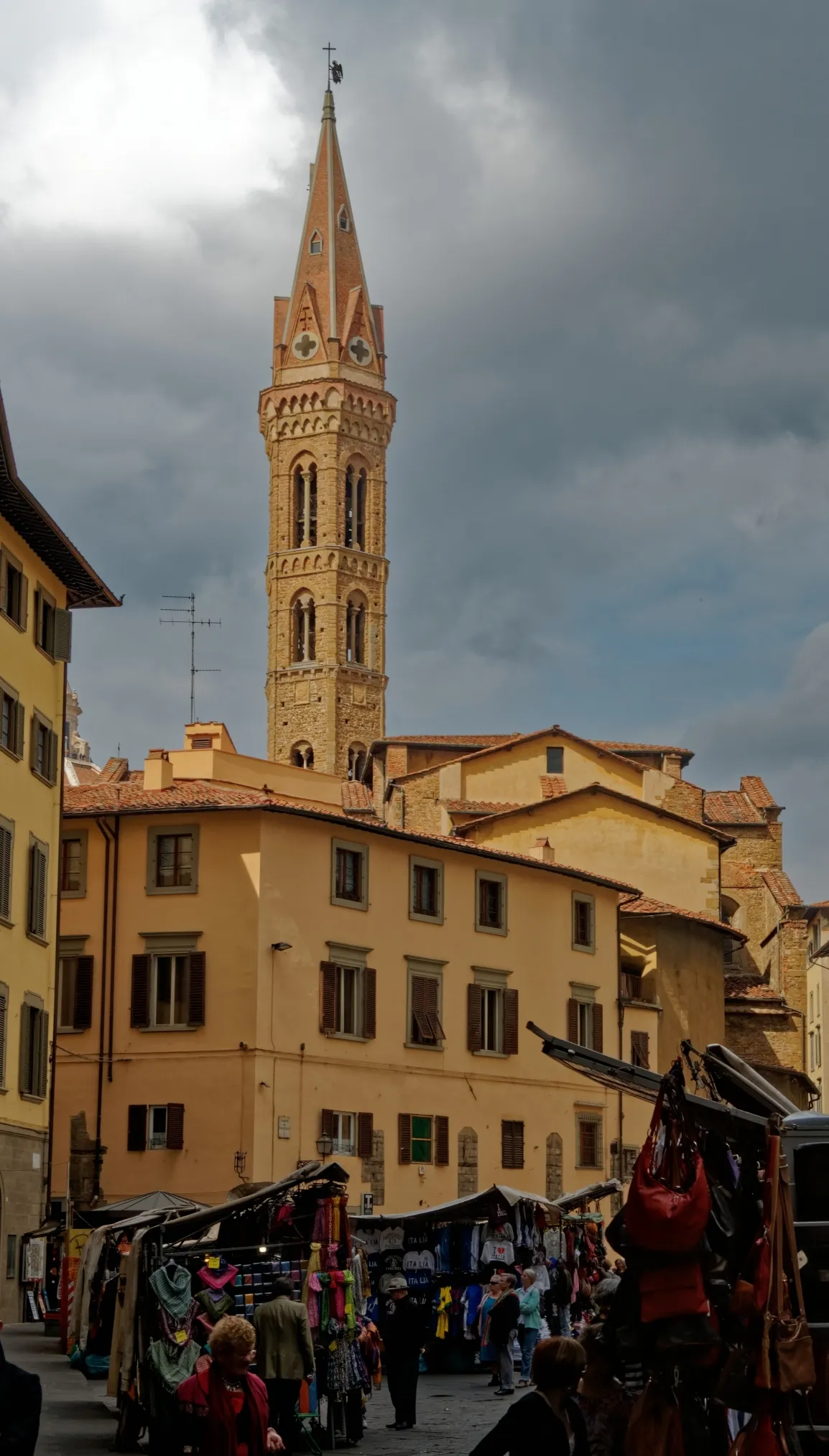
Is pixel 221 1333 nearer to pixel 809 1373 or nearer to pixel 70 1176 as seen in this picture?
pixel 809 1373

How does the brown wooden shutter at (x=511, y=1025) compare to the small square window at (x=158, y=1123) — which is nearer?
the small square window at (x=158, y=1123)

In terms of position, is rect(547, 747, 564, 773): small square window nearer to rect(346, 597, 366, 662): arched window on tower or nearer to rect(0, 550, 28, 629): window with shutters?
rect(0, 550, 28, 629): window with shutters

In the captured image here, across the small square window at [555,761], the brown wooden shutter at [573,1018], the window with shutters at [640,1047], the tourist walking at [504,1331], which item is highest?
the small square window at [555,761]

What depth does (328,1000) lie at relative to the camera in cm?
4584

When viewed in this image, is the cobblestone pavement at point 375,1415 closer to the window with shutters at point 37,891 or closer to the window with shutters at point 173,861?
the window with shutters at point 37,891

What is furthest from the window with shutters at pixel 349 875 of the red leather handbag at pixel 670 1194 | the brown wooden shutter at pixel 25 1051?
the red leather handbag at pixel 670 1194

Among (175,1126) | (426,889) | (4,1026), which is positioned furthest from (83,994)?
(4,1026)

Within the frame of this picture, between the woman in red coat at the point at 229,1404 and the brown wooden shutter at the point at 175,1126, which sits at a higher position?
the brown wooden shutter at the point at 175,1126

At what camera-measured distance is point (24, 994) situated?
121ft

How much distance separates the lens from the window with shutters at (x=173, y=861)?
45.8 meters

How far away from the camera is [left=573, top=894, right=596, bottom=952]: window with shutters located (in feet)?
175

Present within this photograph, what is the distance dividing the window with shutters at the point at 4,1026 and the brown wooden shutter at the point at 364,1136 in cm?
1212

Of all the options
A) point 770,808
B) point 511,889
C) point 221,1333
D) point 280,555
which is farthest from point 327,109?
point 221,1333

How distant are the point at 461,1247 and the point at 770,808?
170ft
